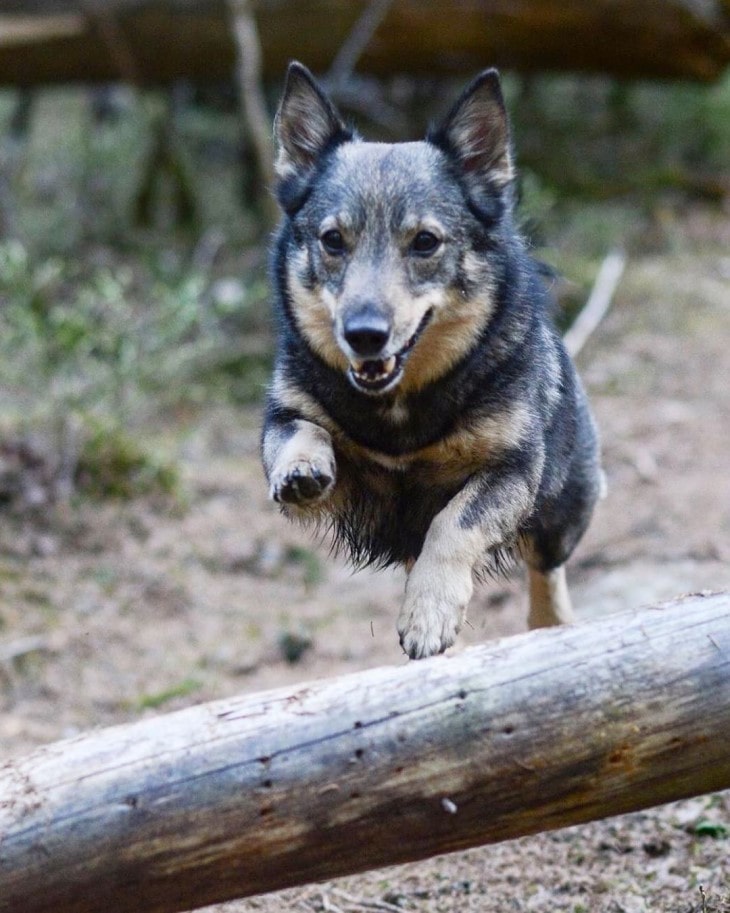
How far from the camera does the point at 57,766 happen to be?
298cm

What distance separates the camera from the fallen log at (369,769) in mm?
2896

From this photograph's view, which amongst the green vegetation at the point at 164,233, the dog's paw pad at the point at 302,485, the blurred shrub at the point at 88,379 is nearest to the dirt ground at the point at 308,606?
the blurred shrub at the point at 88,379

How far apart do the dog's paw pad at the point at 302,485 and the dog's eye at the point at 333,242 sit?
0.85 meters

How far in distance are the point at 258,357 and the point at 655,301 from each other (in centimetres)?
380

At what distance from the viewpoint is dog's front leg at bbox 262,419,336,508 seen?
4.11 metres

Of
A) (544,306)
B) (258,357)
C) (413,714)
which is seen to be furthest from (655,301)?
(413,714)

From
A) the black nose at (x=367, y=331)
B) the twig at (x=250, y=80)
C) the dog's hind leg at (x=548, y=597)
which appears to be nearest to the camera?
the black nose at (x=367, y=331)

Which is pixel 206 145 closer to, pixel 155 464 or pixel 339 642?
pixel 155 464

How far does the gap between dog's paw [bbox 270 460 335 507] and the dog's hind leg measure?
1862mm

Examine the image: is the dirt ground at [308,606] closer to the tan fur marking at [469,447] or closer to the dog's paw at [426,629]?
the dog's paw at [426,629]

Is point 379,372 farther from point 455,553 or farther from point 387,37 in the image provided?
point 387,37

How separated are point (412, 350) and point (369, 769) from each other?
72.9 inches

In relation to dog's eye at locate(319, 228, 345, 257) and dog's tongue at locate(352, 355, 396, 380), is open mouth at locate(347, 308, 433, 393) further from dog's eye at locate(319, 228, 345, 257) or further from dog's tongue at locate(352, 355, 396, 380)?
dog's eye at locate(319, 228, 345, 257)

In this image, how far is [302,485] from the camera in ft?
13.5
